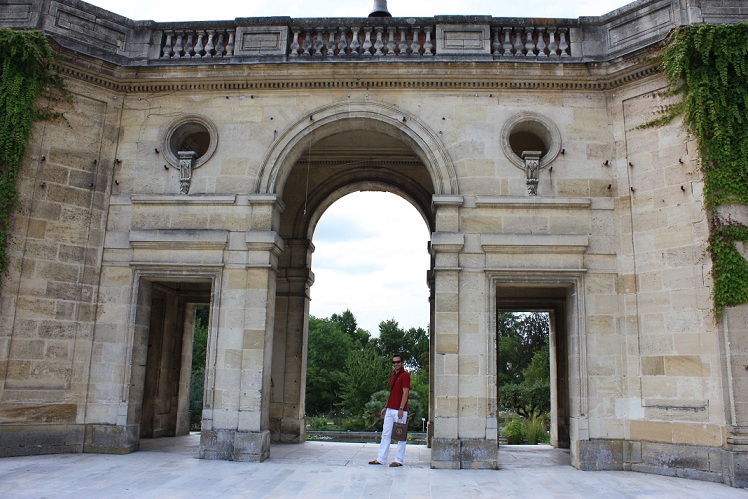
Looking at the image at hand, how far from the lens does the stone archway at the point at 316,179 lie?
10.9m

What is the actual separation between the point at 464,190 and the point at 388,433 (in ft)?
14.2

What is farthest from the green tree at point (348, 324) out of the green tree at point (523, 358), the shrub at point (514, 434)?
the shrub at point (514, 434)

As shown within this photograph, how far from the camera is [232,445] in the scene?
9688 mm

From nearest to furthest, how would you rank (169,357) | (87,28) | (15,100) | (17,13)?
(15,100) < (17,13) < (87,28) < (169,357)

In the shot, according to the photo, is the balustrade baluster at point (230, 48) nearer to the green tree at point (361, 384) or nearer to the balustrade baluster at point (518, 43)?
the balustrade baluster at point (518, 43)

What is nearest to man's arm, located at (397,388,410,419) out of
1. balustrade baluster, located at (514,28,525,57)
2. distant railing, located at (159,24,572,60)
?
distant railing, located at (159,24,572,60)

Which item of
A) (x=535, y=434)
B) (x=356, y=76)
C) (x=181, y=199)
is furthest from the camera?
(x=535, y=434)

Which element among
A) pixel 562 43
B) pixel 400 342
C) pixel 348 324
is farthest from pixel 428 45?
pixel 348 324

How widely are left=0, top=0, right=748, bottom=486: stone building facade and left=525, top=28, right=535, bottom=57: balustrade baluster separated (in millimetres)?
24

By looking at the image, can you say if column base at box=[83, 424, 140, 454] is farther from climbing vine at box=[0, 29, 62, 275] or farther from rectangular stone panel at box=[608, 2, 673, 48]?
rectangular stone panel at box=[608, 2, 673, 48]

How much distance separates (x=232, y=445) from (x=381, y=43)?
7.58 metres

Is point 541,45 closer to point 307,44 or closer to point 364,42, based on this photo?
point 364,42

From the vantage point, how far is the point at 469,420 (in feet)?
31.4

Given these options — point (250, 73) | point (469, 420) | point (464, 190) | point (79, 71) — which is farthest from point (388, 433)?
point (79, 71)
